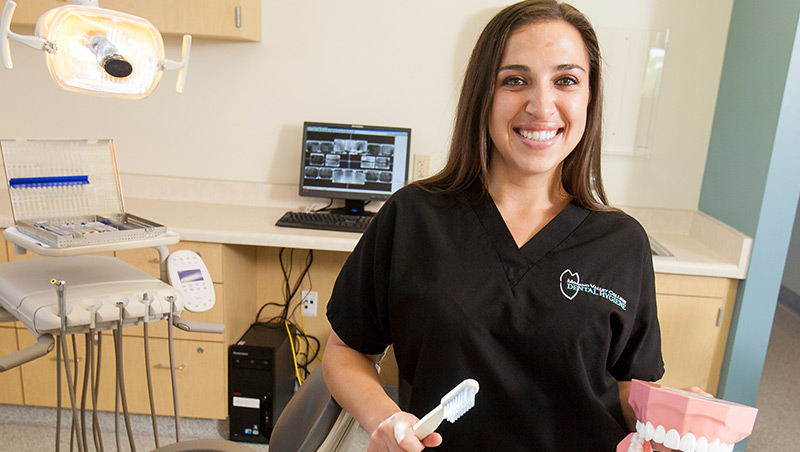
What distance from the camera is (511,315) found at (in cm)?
97

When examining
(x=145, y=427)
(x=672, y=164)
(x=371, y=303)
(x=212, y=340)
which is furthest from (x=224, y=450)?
(x=672, y=164)

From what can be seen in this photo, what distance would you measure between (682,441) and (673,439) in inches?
0.4

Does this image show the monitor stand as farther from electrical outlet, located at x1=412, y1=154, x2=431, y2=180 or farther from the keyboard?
electrical outlet, located at x1=412, y1=154, x2=431, y2=180

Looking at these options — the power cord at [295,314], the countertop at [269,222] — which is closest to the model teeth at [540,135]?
the countertop at [269,222]

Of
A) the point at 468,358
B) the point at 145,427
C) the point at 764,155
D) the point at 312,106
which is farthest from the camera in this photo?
the point at 312,106

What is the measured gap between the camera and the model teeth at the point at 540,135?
0.98 m

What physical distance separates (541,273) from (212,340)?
163cm

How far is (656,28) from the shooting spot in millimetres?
2561

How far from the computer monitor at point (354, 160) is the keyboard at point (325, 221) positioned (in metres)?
0.12

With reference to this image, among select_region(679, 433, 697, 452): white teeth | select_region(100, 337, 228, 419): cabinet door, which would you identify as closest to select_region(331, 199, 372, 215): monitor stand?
select_region(100, 337, 228, 419): cabinet door

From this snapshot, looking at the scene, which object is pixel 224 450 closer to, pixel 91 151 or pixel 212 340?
pixel 91 151

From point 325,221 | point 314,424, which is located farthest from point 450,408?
point 325,221

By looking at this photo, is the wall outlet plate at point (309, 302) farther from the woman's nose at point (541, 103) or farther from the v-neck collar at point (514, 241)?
the woman's nose at point (541, 103)

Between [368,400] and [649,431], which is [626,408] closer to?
[649,431]
